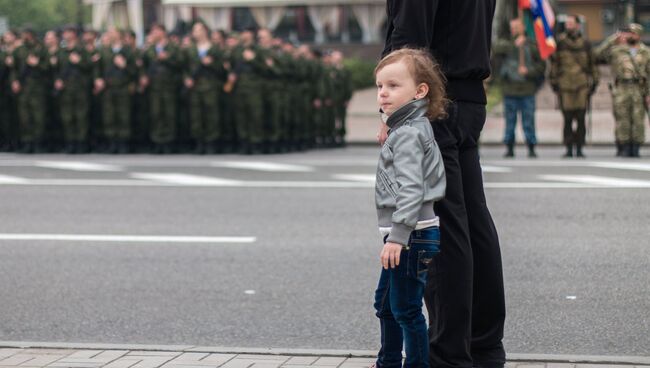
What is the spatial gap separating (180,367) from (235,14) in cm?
5609

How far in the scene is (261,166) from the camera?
56.0 feet

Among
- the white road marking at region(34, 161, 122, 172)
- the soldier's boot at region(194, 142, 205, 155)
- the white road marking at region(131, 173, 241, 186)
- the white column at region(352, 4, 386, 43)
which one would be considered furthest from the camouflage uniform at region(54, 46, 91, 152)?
the white column at region(352, 4, 386, 43)

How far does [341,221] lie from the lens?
36.0ft

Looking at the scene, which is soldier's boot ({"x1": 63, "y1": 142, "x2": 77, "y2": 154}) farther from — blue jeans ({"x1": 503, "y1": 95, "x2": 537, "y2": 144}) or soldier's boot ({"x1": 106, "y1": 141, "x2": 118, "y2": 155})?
blue jeans ({"x1": 503, "y1": 95, "x2": 537, "y2": 144})

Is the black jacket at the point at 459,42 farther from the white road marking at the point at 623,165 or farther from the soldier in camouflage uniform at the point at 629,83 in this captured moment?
the soldier in camouflage uniform at the point at 629,83

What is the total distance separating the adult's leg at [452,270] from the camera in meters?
4.88

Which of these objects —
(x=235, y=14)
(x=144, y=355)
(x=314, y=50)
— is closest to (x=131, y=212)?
(x=144, y=355)

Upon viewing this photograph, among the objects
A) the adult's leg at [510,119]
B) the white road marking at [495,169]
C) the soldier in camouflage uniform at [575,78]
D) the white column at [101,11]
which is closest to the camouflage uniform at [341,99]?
the adult's leg at [510,119]

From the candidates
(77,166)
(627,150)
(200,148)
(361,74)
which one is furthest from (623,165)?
(361,74)

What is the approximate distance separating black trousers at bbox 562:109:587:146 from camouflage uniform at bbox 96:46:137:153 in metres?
6.47

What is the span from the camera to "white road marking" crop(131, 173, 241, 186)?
14469mm

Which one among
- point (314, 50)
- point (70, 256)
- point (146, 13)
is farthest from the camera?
point (146, 13)

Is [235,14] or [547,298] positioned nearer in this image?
[547,298]

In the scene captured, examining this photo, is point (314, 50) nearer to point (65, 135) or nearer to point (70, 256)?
point (65, 135)
